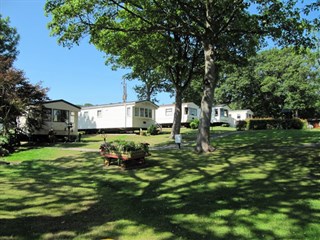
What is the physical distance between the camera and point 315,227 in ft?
14.9

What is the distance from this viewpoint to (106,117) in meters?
34.1

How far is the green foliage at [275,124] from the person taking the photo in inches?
1136

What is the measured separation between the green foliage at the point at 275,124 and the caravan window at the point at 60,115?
57.9ft

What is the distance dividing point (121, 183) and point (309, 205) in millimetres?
4646

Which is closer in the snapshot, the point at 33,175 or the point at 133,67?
the point at 33,175

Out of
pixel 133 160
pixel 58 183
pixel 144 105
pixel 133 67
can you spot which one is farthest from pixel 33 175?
pixel 144 105

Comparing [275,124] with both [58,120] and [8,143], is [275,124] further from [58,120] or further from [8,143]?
[8,143]

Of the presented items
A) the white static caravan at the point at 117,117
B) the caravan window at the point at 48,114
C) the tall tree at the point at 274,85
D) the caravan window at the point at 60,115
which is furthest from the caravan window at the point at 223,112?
the caravan window at the point at 48,114

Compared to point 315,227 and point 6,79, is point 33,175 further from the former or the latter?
point 6,79

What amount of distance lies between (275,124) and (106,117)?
58.7 ft

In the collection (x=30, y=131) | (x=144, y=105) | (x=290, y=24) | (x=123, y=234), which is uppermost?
(x=290, y=24)

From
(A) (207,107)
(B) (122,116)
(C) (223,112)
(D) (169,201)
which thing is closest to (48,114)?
(B) (122,116)

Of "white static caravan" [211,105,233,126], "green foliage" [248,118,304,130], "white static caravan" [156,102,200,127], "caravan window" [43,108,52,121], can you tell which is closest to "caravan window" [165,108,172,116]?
"white static caravan" [156,102,200,127]

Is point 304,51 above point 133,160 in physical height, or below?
above
